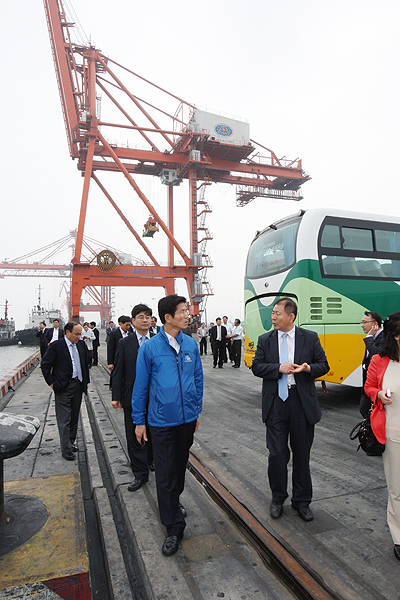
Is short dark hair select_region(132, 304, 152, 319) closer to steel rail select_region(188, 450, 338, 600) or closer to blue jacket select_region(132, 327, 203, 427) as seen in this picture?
blue jacket select_region(132, 327, 203, 427)

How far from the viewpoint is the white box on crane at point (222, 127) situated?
29.8 metres

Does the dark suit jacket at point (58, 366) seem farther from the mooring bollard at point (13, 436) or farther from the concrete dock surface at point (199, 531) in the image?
the mooring bollard at point (13, 436)

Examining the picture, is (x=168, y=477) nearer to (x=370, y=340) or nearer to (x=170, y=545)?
(x=170, y=545)

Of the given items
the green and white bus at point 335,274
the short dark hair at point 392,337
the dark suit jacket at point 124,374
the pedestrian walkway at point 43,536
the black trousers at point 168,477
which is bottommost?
the pedestrian walkway at point 43,536

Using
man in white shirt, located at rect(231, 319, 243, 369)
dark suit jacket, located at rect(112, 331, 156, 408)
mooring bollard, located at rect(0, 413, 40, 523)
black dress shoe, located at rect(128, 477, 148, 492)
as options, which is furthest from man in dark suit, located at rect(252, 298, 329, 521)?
man in white shirt, located at rect(231, 319, 243, 369)

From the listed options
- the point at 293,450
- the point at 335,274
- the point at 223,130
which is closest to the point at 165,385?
the point at 293,450

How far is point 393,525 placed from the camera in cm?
236

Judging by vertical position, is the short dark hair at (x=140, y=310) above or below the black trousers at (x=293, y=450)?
above

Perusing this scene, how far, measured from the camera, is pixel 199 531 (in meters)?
2.68

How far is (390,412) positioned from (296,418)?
701 mm

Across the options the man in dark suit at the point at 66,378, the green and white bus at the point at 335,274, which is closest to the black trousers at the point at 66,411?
the man in dark suit at the point at 66,378

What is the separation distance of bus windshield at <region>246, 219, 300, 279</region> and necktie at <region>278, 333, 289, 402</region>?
378 cm

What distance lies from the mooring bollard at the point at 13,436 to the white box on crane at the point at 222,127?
30283 mm

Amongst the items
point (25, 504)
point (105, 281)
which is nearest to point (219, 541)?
point (25, 504)
